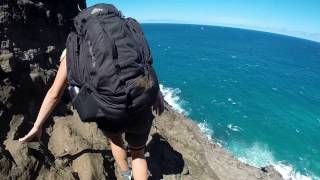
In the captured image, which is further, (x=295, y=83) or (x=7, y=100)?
(x=295, y=83)

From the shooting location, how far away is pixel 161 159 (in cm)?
1055

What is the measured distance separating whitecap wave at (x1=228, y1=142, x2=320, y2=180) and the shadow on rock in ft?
62.4

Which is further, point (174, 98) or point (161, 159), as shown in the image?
point (174, 98)

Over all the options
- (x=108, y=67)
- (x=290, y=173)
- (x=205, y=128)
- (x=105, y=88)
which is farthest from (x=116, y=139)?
(x=205, y=128)

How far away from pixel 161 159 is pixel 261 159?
23.1 m

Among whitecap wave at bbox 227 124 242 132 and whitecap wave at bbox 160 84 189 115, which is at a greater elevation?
whitecap wave at bbox 160 84 189 115

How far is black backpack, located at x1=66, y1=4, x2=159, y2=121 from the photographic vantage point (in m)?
3.50

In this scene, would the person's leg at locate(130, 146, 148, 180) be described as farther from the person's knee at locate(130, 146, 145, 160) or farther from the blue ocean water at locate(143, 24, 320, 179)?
the blue ocean water at locate(143, 24, 320, 179)

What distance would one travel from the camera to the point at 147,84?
363cm

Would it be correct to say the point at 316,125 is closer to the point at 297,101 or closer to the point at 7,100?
the point at 297,101

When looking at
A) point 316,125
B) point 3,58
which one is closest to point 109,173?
point 3,58

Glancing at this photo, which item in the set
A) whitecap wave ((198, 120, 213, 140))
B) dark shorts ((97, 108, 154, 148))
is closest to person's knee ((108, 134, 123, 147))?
dark shorts ((97, 108, 154, 148))

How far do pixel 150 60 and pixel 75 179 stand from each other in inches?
135

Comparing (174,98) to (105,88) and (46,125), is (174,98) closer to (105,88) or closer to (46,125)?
(46,125)
